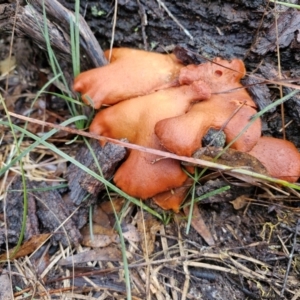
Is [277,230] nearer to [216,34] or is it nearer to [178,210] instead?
[178,210]

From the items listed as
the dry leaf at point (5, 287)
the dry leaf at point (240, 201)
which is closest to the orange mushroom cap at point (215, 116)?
the dry leaf at point (240, 201)

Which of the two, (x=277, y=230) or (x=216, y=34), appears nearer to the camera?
(x=277, y=230)

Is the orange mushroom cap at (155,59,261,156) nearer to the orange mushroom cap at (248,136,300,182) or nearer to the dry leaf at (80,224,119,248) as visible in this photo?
the orange mushroom cap at (248,136,300,182)

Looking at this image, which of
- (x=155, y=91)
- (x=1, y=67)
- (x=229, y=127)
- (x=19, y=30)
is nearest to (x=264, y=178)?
(x=229, y=127)

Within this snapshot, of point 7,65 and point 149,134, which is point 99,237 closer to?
point 149,134

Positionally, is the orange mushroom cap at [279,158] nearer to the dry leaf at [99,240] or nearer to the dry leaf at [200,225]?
the dry leaf at [200,225]

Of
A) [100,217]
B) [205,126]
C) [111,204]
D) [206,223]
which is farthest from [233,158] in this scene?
[100,217]

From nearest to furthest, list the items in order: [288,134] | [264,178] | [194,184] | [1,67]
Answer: [264,178] < [194,184] < [288,134] < [1,67]

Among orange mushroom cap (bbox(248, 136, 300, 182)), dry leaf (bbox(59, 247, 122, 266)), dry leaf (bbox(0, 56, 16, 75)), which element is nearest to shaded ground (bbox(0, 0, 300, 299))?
dry leaf (bbox(59, 247, 122, 266))
